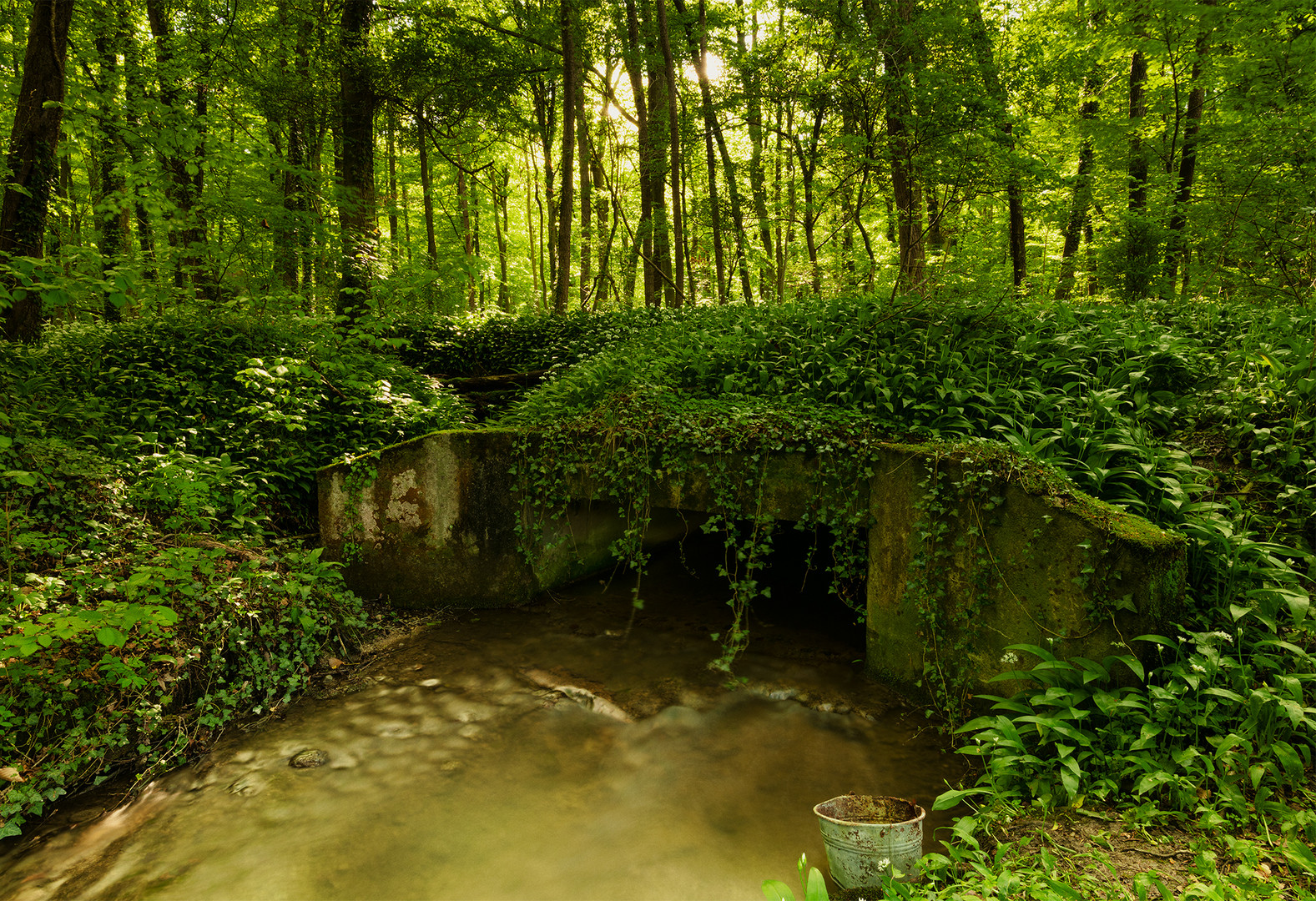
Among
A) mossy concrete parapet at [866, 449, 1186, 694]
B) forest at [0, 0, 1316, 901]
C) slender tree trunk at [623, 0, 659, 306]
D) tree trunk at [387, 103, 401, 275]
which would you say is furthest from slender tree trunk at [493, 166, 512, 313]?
mossy concrete parapet at [866, 449, 1186, 694]

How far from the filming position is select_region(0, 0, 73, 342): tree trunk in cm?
662

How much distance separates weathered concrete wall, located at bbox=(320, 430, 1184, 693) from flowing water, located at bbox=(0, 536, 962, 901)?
71 cm

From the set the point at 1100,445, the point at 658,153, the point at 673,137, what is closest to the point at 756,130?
the point at 658,153

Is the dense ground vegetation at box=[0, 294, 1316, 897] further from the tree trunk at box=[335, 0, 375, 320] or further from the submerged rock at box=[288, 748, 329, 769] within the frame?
the tree trunk at box=[335, 0, 375, 320]

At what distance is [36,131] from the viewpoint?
667 cm

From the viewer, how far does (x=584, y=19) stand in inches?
464

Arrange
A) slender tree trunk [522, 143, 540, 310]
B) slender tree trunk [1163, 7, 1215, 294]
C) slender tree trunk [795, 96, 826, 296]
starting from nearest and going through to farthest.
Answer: slender tree trunk [1163, 7, 1215, 294] < slender tree trunk [795, 96, 826, 296] < slender tree trunk [522, 143, 540, 310]

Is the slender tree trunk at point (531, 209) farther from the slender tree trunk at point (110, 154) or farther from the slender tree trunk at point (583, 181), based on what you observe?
the slender tree trunk at point (110, 154)

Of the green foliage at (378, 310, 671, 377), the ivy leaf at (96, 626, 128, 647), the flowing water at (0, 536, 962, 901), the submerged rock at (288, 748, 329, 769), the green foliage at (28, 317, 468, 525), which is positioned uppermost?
the green foliage at (378, 310, 671, 377)

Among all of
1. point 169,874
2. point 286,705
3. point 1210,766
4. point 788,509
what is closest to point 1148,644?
point 1210,766

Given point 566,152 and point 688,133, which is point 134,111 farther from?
point 688,133

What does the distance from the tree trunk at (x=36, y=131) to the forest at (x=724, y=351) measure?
3 cm

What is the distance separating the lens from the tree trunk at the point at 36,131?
6.62 m

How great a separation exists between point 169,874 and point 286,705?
4.95 ft
